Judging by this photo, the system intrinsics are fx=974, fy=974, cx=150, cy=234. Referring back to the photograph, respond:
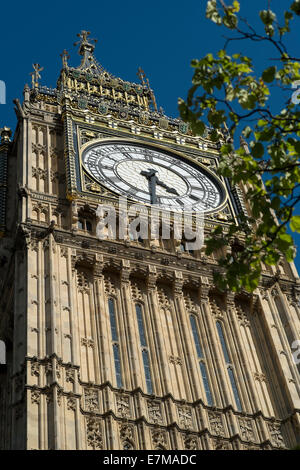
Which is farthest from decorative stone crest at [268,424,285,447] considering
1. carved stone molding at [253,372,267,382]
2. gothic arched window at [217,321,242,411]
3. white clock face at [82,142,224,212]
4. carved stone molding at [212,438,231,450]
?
white clock face at [82,142,224,212]

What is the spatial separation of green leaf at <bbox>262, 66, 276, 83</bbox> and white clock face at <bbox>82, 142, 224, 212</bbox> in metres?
19.8

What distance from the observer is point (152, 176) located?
3750 cm

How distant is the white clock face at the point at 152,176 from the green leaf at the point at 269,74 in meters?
19.8

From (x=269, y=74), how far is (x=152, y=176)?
70.9ft

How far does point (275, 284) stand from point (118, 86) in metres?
15.9

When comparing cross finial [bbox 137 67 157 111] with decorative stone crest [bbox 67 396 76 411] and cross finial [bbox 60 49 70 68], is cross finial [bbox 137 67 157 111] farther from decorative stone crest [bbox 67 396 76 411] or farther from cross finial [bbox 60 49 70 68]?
decorative stone crest [bbox 67 396 76 411]

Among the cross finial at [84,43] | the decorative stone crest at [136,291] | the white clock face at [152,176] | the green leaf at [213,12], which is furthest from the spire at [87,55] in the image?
the green leaf at [213,12]

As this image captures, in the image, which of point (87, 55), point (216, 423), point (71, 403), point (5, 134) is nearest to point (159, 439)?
point (216, 423)

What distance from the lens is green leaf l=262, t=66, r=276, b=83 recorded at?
627 inches

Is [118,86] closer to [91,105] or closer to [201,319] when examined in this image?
[91,105]

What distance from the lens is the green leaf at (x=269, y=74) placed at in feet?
52.3

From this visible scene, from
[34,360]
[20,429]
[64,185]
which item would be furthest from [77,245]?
[20,429]

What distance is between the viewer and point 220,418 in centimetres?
2820

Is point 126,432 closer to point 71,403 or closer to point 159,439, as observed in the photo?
point 159,439
